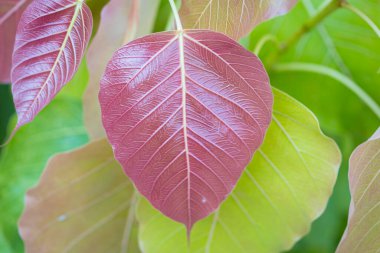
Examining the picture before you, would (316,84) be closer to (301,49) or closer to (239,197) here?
(301,49)

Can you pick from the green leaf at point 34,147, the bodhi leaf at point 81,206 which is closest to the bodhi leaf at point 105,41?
the bodhi leaf at point 81,206

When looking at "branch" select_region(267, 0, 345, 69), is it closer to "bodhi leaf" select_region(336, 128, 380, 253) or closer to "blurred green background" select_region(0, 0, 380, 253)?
"blurred green background" select_region(0, 0, 380, 253)

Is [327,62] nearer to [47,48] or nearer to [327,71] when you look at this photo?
[327,71]

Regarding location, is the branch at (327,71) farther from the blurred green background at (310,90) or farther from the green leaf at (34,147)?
the green leaf at (34,147)

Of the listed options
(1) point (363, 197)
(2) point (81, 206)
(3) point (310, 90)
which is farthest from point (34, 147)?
(1) point (363, 197)

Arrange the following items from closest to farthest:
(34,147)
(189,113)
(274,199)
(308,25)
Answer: (189,113) < (274,199) < (308,25) < (34,147)

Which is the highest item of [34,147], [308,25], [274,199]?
[308,25]

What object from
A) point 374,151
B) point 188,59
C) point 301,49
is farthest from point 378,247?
point 301,49
